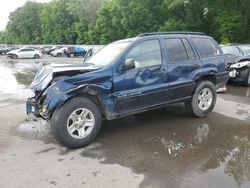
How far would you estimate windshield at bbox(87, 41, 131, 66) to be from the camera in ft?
18.4

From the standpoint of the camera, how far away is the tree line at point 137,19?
33125 millimetres

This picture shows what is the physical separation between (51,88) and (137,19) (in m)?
40.2

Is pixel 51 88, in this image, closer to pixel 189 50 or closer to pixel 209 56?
pixel 189 50

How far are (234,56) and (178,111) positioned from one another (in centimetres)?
513

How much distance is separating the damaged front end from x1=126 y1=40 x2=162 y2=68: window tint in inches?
32.2

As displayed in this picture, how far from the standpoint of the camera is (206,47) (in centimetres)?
675

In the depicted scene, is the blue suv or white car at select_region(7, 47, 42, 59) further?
white car at select_region(7, 47, 42, 59)

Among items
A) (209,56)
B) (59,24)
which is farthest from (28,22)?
(209,56)

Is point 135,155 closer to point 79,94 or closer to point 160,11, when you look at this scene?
point 79,94

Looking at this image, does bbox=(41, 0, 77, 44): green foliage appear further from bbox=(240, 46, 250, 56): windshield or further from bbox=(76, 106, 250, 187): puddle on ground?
bbox=(76, 106, 250, 187): puddle on ground

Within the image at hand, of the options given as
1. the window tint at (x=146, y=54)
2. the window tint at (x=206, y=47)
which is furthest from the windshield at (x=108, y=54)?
the window tint at (x=206, y=47)

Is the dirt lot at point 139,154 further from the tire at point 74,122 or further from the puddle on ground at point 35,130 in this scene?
the tire at point 74,122

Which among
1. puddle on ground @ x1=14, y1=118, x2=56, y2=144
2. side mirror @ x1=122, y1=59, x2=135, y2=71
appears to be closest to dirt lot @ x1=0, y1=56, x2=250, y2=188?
puddle on ground @ x1=14, y1=118, x2=56, y2=144

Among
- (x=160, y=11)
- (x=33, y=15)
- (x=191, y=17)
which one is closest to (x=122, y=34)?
(x=160, y=11)
